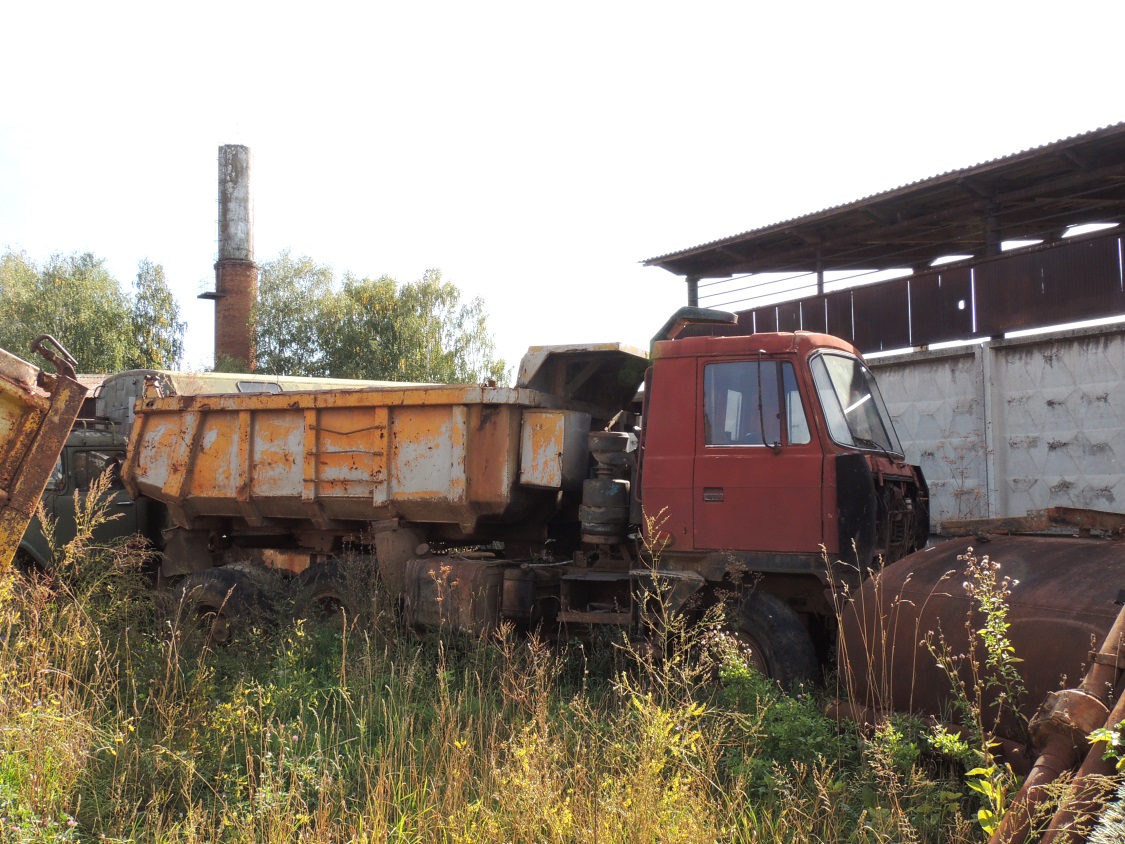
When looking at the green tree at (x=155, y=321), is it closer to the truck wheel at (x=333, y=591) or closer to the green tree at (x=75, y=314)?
the green tree at (x=75, y=314)

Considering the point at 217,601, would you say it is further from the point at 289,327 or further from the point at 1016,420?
the point at 289,327

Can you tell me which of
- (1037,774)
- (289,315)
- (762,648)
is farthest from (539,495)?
(289,315)

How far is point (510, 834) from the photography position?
3.50m

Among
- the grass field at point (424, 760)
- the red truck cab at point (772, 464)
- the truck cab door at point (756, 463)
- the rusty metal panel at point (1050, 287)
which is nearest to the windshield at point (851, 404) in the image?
the red truck cab at point (772, 464)

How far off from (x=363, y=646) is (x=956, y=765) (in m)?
4.17

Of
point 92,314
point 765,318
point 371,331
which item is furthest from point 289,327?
point 765,318

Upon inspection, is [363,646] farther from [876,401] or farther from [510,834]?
[876,401]

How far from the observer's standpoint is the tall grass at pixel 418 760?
11.7 ft

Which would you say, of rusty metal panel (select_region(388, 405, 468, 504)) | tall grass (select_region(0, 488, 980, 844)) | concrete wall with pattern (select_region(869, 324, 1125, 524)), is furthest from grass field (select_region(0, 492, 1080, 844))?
concrete wall with pattern (select_region(869, 324, 1125, 524))

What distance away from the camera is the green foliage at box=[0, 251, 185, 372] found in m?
35.3

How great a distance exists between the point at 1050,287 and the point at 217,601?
1094 cm

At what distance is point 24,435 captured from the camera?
495 centimetres

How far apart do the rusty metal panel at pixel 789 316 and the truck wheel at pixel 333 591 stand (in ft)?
32.2

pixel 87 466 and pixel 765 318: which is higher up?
pixel 765 318
